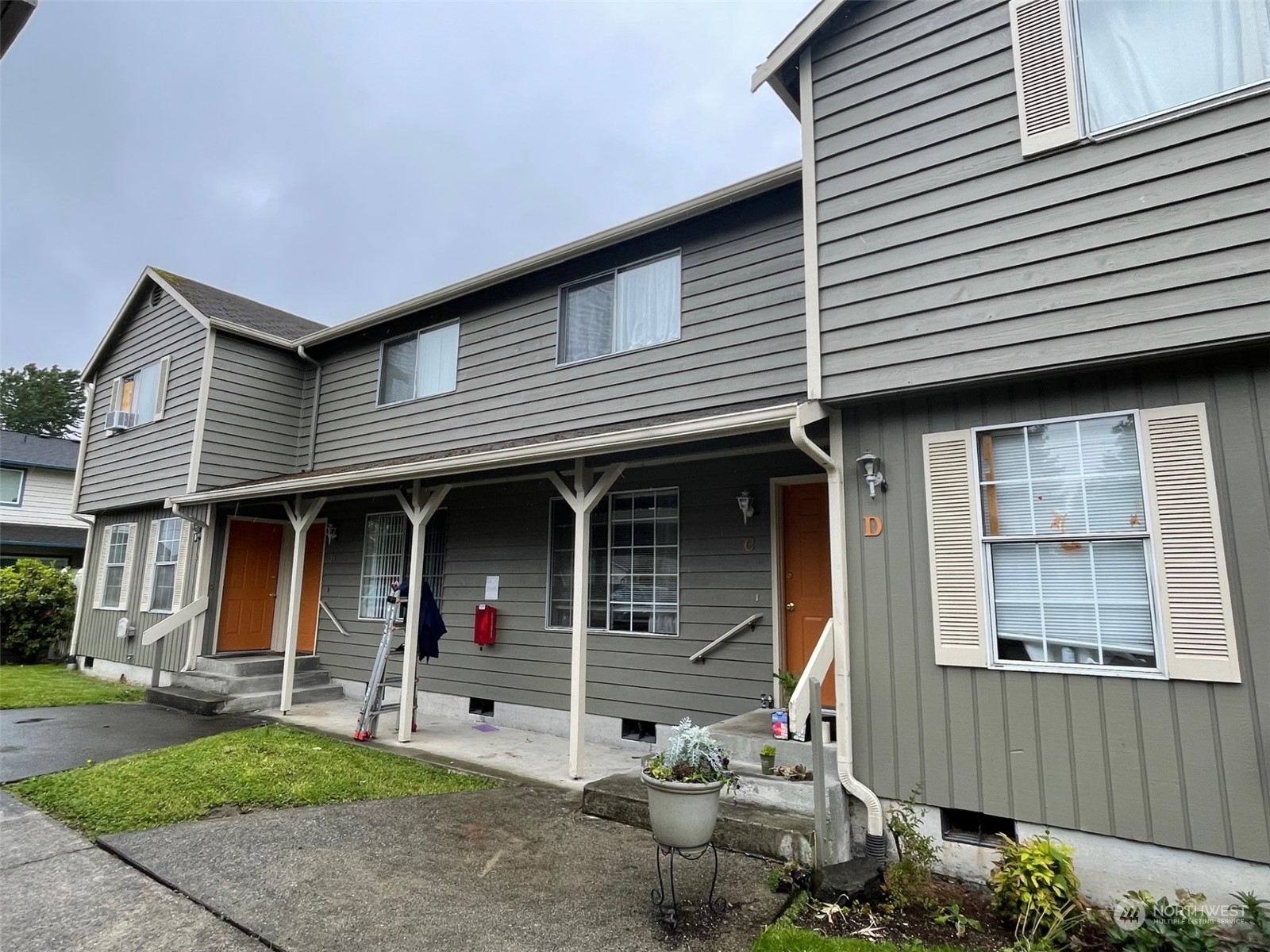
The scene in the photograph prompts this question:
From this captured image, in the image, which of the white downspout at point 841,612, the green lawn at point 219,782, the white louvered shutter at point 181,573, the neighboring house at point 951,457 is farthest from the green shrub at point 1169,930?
the white louvered shutter at point 181,573

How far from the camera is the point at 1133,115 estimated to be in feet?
12.8

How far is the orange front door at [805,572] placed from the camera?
Result: 5.95m

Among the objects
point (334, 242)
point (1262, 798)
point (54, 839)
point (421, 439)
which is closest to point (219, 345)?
point (421, 439)

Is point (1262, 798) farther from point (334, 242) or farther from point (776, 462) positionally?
point (334, 242)

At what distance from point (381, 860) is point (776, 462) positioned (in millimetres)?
4202

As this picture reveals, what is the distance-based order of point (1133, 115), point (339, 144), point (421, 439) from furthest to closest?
point (339, 144)
point (421, 439)
point (1133, 115)

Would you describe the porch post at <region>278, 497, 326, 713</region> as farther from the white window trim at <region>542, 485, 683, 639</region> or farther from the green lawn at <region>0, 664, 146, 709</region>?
the white window trim at <region>542, 485, 683, 639</region>

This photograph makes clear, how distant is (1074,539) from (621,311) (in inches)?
193

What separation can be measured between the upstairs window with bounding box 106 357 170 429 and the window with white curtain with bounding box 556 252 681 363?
290 inches

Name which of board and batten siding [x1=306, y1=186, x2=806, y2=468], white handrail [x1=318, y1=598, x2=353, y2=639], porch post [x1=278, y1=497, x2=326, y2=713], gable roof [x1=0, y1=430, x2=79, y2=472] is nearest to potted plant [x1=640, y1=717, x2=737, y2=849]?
board and batten siding [x1=306, y1=186, x2=806, y2=468]

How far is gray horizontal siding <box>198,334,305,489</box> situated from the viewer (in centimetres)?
1024
